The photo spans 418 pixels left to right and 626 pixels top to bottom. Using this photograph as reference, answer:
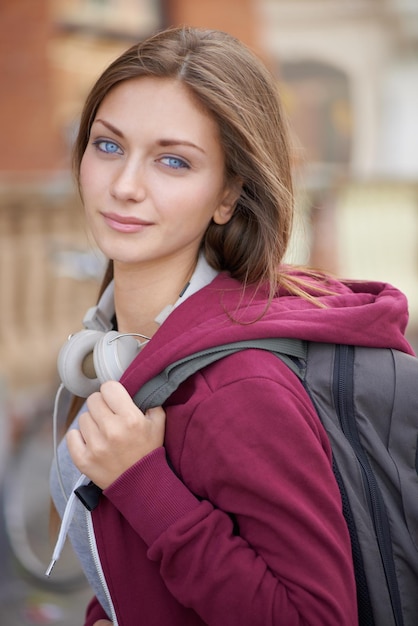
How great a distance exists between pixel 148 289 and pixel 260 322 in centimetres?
33

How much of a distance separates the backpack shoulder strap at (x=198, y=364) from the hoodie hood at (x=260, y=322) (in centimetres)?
1

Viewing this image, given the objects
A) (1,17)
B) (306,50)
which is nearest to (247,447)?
(1,17)

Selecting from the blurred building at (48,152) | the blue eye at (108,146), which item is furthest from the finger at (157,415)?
the blurred building at (48,152)

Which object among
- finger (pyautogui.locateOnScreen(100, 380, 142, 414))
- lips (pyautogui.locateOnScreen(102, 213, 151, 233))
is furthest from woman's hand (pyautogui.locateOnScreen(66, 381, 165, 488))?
lips (pyautogui.locateOnScreen(102, 213, 151, 233))

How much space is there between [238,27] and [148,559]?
809 cm

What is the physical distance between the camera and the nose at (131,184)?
5.64 ft

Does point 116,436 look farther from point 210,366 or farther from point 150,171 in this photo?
point 150,171

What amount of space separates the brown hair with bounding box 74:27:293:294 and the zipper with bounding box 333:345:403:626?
0.23 metres

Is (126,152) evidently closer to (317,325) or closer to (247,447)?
(317,325)

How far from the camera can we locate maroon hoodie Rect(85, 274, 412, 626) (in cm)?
150

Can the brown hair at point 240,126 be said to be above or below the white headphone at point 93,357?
above

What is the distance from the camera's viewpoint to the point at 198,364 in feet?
5.25

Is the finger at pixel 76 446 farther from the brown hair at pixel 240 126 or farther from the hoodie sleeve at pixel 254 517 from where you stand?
the brown hair at pixel 240 126

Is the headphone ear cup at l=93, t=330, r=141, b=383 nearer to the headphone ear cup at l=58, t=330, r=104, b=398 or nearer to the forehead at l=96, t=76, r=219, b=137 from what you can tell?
the headphone ear cup at l=58, t=330, r=104, b=398
